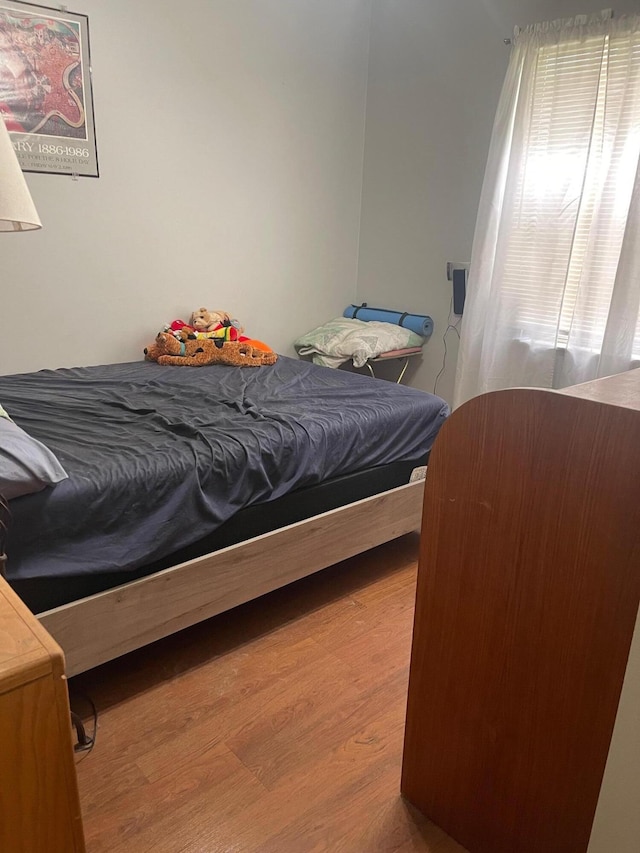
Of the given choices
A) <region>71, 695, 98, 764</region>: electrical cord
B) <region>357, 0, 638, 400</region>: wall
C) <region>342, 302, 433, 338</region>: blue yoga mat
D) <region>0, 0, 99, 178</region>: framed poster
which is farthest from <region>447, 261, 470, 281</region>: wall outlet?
<region>71, 695, 98, 764</region>: electrical cord

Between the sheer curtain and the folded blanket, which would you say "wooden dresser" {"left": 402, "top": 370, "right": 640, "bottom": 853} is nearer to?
the sheer curtain

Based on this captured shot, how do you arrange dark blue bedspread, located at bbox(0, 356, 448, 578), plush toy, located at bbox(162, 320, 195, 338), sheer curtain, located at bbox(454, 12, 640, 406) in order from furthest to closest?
plush toy, located at bbox(162, 320, 195, 338)
sheer curtain, located at bbox(454, 12, 640, 406)
dark blue bedspread, located at bbox(0, 356, 448, 578)

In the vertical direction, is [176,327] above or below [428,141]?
below

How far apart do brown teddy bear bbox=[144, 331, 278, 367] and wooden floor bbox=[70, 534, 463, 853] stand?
4.16 feet

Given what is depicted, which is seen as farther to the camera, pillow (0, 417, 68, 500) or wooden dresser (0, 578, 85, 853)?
pillow (0, 417, 68, 500)

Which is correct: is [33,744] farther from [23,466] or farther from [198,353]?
[198,353]

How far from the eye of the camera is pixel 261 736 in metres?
1.62

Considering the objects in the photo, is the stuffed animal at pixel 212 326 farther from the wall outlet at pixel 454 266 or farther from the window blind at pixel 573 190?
the window blind at pixel 573 190

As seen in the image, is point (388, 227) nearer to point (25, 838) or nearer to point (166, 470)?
point (166, 470)

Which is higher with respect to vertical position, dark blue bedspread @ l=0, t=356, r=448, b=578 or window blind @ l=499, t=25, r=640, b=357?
window blind @ l=499, t=25, r=640, b=357

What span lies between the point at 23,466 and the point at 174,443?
1.63ft

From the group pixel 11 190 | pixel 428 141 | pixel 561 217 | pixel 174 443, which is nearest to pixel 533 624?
pixel 174 443

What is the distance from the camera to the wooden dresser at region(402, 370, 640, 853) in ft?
3.19

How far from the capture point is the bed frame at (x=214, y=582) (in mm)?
1593
